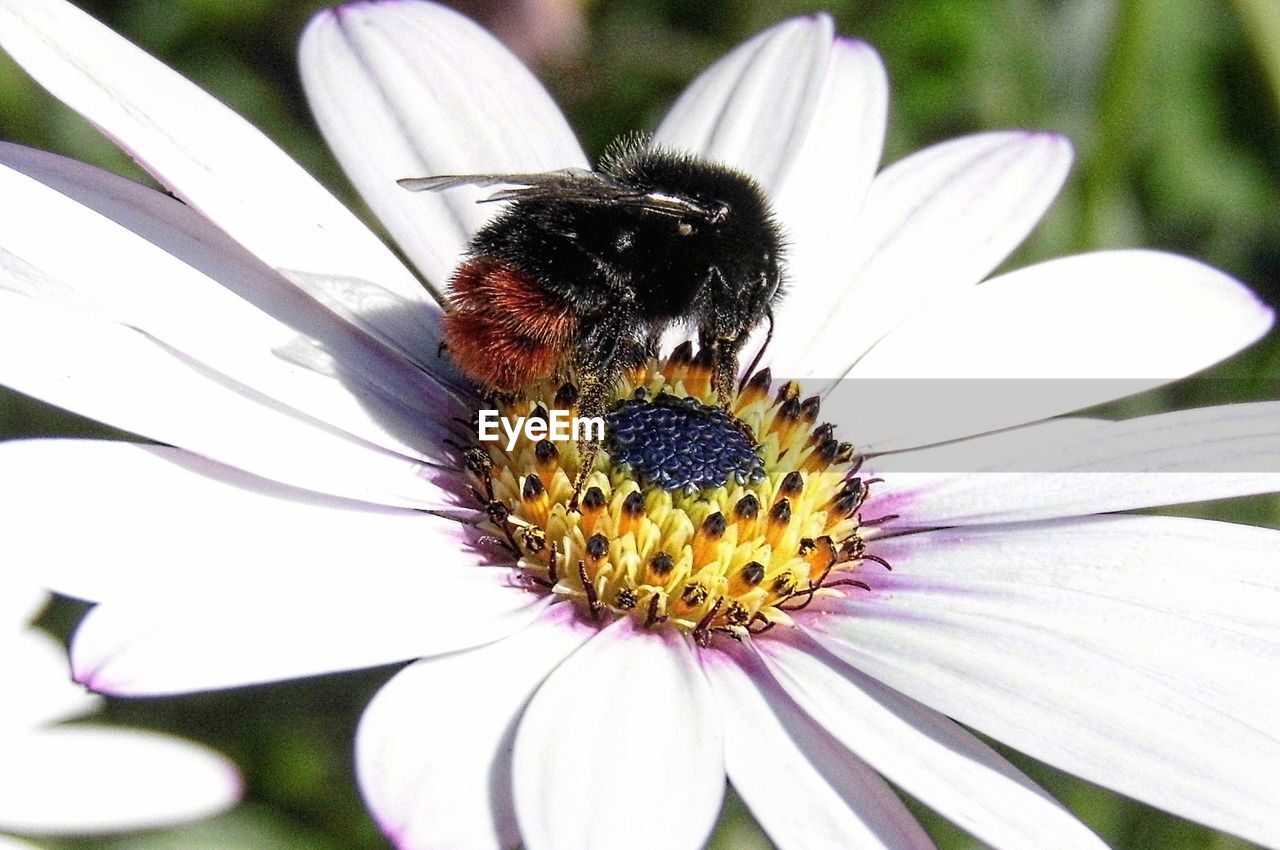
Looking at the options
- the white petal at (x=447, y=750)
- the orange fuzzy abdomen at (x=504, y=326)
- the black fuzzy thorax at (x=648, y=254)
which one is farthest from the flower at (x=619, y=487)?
the black fuzzy thorax at (x=648, y=254)

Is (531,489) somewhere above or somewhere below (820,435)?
below

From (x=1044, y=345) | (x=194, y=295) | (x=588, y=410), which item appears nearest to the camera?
(x=194, y=295)

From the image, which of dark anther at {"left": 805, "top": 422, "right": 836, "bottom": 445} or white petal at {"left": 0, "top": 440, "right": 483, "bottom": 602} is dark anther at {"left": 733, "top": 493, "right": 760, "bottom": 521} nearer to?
dark anther at {"left": 805, "top": 422, "right": 836, "bottom": 445}

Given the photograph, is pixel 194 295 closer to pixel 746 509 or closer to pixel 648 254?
pixel 648 254

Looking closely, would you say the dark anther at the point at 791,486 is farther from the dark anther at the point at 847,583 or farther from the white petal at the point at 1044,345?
the white petal at the point at 1044,345

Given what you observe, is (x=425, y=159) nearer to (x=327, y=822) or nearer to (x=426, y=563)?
(x=426, y=563)

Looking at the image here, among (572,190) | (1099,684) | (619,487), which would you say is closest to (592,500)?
(619,487)

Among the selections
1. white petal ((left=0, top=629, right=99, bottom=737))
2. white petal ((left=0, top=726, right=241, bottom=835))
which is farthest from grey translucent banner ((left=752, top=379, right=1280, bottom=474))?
white petal ((left=0, top=629, right=99, bottom=737))
